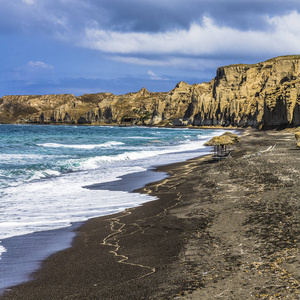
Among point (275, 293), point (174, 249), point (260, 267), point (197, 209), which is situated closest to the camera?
point (275, 293)

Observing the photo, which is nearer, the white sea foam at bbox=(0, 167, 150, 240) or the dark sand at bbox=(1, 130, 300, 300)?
the dark sand at bbox=(1, 130, 300, 300)

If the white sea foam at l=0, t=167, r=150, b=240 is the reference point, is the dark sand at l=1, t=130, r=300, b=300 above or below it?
above

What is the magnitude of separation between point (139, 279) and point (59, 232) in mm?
4862

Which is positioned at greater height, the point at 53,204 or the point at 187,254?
the point at 187,254

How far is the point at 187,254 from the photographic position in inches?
303

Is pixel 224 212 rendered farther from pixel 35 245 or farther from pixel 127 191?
pixel 127 191

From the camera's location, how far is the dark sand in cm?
587

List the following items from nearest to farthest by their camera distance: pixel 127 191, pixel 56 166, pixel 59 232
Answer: pixel 59 232 < pixel 127 191 < pixel 56 166

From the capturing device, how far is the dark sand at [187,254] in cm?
587

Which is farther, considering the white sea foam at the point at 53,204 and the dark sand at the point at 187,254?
the white sea foam at the point at 53,204

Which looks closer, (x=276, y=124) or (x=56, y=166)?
(x=56, y=166)

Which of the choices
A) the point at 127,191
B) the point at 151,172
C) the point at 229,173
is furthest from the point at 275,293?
the point at 151,172

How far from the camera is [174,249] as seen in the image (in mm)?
8164

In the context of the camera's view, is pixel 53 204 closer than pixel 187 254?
No
